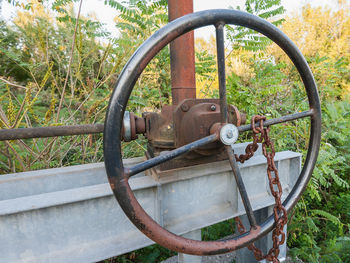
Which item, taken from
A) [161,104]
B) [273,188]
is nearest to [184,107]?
[273,188]

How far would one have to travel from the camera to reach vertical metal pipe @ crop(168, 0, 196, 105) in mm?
881

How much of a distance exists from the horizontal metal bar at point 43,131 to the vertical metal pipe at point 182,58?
38cm

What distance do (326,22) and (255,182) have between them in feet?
38.3

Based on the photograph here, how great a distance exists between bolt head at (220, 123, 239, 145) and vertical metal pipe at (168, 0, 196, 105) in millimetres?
369

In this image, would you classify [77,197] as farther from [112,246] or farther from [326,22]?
[326,22]

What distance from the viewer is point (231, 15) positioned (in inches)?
22.7

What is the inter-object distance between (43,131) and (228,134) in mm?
615

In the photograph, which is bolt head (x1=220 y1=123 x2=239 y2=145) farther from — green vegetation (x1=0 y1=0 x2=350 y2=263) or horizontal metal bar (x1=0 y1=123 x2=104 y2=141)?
green vegetation (x1=0 y1=0 x2=350 y2=263)

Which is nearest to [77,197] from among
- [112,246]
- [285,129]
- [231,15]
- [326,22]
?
[112,246]

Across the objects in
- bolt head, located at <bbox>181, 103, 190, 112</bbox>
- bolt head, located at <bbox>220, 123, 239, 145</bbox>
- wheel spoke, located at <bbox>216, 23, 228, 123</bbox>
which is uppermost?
wheel spoke, located at <bbox>216, 23, 228, 123</bbox>

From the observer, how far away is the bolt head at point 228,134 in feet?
1.92

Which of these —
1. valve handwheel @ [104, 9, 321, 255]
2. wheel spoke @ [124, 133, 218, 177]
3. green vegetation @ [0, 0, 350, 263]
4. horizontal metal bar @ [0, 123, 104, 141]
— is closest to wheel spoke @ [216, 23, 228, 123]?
valve handwheel @ [104, 9, 321, 255]

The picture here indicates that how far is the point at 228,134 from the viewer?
59cm

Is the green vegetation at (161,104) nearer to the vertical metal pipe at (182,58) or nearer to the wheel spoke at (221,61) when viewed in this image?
the vertical metal pipe at (182,58)
